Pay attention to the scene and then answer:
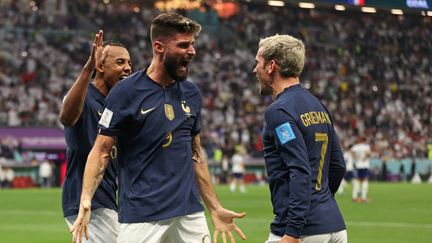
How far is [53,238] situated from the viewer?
18094 mm

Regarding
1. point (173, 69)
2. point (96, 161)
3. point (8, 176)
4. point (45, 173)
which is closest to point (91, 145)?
point (96, 161)

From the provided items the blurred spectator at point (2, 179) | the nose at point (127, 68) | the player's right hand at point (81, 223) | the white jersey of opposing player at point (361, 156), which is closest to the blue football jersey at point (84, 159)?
the nose at point (127, 68)

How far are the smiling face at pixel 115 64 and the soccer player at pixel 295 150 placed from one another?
2.03m

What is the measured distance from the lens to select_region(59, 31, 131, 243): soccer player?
7980 mm

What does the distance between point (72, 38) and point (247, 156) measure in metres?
11.5

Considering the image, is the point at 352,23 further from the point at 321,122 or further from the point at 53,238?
the point at 321,122

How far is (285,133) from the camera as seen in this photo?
6035 millimetres

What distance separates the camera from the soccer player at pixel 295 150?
19.7 feet

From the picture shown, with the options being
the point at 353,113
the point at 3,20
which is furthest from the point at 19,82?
the point at 353,113

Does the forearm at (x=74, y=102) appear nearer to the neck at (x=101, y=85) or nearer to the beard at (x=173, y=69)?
the neck at (x=101, y=85)

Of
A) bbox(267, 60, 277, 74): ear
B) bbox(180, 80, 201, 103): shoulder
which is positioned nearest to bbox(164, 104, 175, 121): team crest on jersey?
bbox(180, 80, 201, 103): shoulder

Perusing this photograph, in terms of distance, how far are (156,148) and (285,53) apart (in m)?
1.13

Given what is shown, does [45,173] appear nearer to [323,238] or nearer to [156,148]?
[156,148]

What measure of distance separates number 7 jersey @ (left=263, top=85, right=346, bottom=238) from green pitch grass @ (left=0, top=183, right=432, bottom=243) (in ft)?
35.2
